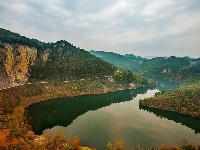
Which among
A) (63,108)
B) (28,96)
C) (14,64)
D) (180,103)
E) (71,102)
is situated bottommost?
(63,108)

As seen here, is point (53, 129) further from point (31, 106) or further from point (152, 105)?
point (152, 105)

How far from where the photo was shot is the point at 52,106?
108500 mm

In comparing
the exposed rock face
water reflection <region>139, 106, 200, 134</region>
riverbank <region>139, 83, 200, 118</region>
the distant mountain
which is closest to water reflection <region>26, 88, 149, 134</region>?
riverbank <region>139, 83, 200, 118</region>

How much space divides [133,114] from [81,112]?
999 inches

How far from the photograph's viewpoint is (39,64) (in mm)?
160125

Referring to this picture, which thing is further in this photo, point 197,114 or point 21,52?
point 21,52

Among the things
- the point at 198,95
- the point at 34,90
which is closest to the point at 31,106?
the point at 34,90

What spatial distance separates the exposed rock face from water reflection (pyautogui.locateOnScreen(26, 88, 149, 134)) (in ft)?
103

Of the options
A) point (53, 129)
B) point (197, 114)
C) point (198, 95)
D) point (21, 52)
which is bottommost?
point (53, 129)

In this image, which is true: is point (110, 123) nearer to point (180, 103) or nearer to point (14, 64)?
point (180, 103)

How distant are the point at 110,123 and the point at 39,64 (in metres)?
94.3

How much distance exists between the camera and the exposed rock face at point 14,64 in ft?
424

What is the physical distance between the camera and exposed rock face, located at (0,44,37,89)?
129325 millimetres

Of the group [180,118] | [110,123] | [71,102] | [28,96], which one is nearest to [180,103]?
[180,118]
